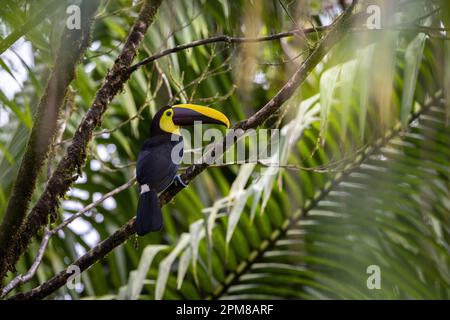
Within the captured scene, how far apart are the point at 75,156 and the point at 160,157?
735mm

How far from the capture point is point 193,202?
4281 millimetres

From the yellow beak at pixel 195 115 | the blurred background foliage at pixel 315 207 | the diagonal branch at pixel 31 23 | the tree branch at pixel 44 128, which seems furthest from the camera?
the blurred background foliage at pixel 315 207

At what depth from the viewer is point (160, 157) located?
3.61 metres

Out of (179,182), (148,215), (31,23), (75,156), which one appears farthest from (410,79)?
(31,23)

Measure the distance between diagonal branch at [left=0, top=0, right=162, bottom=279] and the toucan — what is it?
0.33 meters

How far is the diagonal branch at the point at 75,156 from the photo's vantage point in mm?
2928

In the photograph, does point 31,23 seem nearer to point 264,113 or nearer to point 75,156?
point 75,156

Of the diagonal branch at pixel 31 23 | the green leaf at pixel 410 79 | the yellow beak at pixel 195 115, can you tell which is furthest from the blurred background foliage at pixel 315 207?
the diagonal branch at pixel 31 23

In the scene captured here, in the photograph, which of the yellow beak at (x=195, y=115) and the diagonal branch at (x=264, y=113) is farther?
the yellow beak at (x=195, y=115)

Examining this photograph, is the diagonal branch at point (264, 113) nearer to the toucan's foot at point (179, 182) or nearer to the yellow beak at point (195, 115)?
the toucan's foot at point (179, 182)

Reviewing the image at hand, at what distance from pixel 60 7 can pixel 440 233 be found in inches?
97.7

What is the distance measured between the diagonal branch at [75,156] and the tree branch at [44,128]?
0.09 metres
